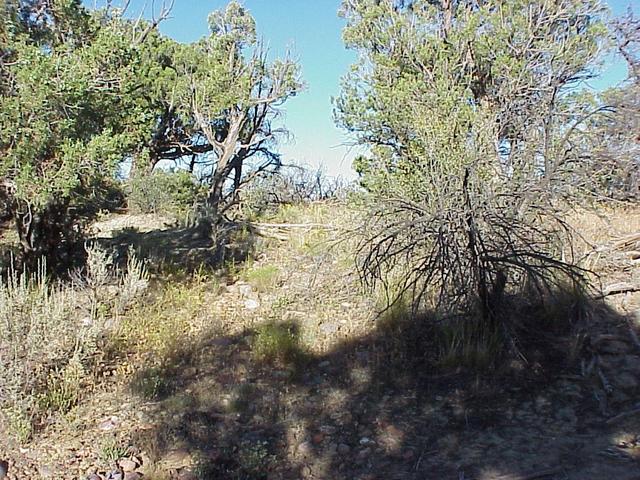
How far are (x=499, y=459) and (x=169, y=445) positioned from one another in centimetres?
197

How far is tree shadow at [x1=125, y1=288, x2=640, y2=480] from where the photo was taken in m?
3.13

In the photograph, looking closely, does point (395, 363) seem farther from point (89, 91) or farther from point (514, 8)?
point (514, 8)

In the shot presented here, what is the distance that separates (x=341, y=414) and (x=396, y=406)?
1.28 feet

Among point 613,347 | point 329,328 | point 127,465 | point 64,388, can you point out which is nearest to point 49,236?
point 64,388

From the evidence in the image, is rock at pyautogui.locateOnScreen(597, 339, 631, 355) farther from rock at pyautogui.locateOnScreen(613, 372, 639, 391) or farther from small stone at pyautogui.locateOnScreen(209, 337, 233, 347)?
small stone at pyautogui.locateOnScreen(209, 337, 233, 347)

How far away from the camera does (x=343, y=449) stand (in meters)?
3.33

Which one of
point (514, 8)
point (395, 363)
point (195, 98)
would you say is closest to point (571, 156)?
point (395, 363)

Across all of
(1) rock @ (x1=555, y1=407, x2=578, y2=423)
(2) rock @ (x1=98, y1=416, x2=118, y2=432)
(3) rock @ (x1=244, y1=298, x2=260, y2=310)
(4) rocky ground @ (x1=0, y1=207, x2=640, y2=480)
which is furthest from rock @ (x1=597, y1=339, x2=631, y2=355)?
(2) rock @ (x1=98, y1=416, x2=118, y2=432)

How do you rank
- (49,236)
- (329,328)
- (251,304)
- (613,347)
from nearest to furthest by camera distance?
(613,347) < (329,328) < (251,304) < (49,236)

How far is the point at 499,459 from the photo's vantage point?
3.06 meters

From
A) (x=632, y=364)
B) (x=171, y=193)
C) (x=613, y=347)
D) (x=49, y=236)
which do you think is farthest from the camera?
(x=171, y=193)

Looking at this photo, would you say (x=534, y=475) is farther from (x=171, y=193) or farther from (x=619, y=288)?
(x=171, y=193)

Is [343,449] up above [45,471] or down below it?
above

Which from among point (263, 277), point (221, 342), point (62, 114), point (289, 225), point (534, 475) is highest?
point (62, 114)
